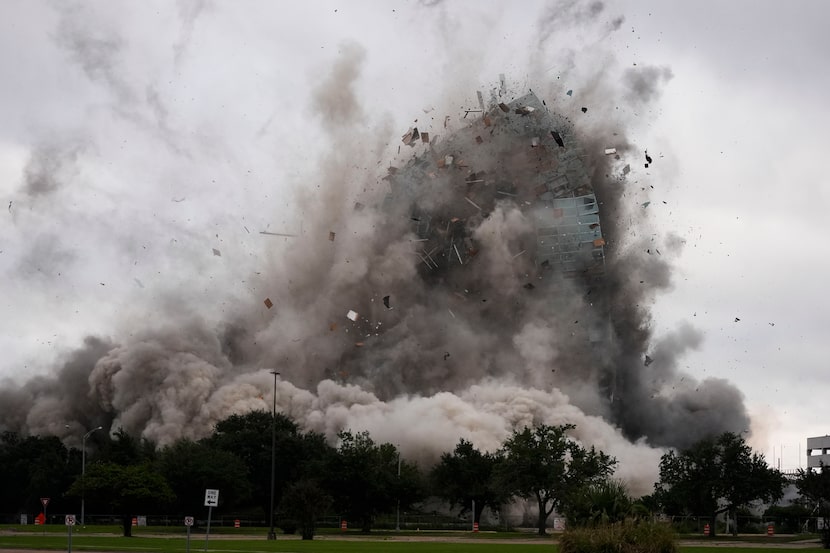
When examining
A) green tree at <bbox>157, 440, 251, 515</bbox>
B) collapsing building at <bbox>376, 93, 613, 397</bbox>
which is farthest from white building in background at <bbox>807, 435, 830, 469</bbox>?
green tree at <bbox>157, 440, 251, 515</bbox>

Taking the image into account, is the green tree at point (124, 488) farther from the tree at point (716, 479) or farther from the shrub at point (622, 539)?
the shrub at point (622, 539)

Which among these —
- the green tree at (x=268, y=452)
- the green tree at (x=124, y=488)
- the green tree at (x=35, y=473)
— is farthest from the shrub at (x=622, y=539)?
the green tree at (x=35, y=473)

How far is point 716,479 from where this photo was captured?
8331 centimetres

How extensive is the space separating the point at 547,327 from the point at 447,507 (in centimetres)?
2500

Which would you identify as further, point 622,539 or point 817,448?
point 817,448

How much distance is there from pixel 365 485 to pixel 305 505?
1497 centimetres

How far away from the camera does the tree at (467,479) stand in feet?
305

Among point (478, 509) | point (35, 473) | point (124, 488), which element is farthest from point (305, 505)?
point (35, 473)

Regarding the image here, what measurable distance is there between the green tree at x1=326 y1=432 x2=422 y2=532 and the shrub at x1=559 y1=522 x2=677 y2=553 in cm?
4997

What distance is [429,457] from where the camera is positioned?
351 ft

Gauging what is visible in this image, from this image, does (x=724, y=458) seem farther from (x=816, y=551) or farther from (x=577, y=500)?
(x=577, y=500)

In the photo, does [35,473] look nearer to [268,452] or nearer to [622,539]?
[268,452]

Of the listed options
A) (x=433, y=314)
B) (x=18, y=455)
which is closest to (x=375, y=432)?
(x=433, y=314)

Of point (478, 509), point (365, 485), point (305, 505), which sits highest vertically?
point (365, 485)
